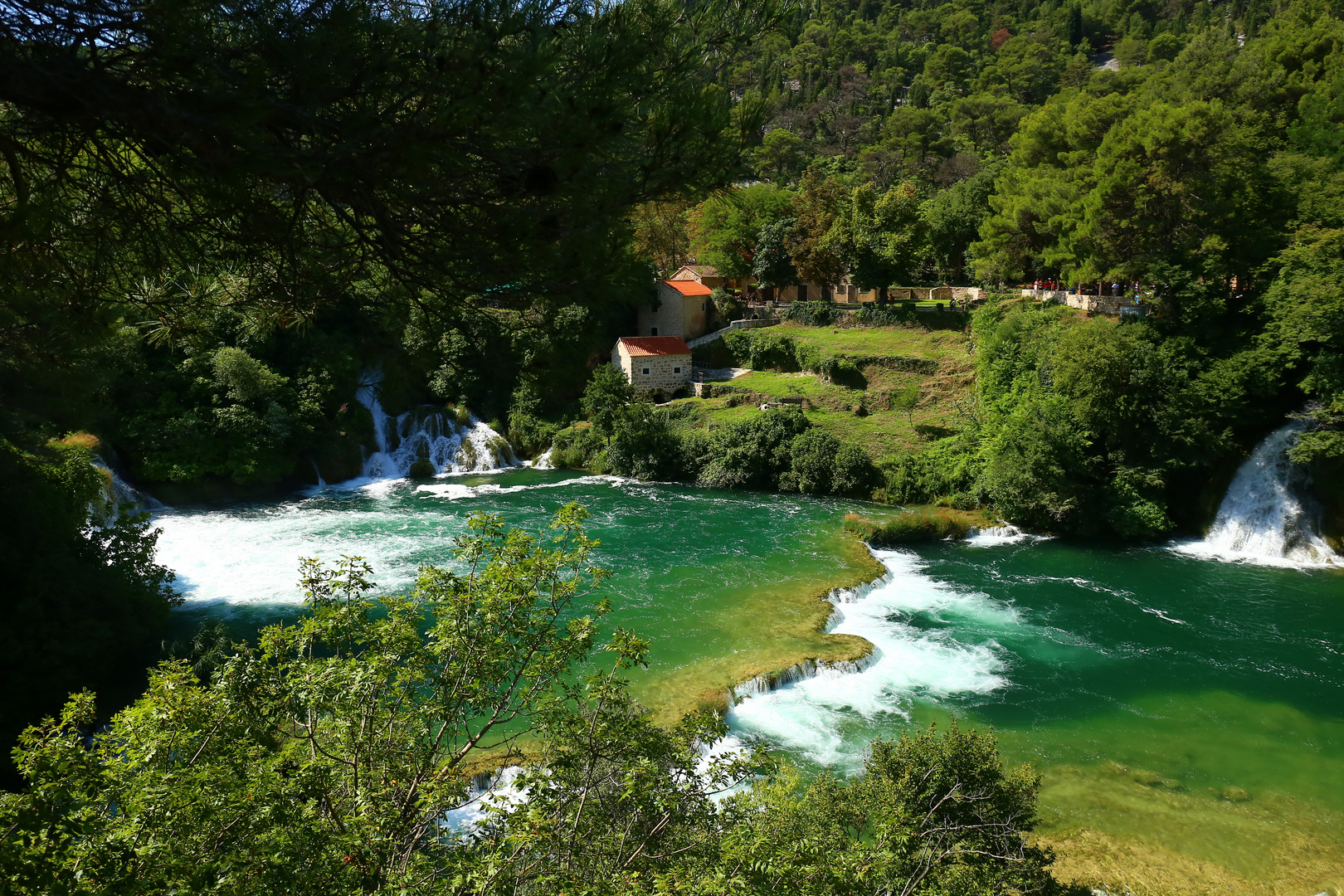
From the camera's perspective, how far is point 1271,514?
20828 millimetres

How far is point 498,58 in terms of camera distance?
13.5 ft

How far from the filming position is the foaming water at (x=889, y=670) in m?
12.6

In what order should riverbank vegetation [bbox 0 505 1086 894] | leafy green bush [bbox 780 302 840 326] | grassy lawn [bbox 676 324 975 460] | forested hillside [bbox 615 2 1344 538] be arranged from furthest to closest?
leafy green bush [bbox 780 302 840 326] → grassy lawn [bbox 676 324 975 460] → forested hillside [bbox 615 2 1344 538] → riverbank vegetation [bbox 0 505 1086 894]

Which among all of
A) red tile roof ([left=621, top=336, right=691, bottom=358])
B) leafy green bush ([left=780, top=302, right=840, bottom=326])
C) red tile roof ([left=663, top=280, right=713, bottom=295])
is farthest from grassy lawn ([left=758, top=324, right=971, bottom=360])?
red tile roof ([left=663, top=280, right=713, bottom=295])

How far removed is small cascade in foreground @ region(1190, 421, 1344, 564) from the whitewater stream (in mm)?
54

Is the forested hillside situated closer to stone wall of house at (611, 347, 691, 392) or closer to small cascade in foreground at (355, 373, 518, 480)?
stone wall of house at (611, 347, 691, 392)

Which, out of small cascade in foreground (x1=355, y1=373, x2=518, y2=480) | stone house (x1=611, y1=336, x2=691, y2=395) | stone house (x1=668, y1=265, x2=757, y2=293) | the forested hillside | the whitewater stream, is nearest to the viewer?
the whitewater stream

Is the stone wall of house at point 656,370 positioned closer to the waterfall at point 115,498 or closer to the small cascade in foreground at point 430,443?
the small cascade in foreground at point 430,443

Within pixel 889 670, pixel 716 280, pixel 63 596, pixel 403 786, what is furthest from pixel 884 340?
pixel 403 786

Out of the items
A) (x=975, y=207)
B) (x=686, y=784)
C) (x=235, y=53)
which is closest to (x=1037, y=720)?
(x=686, y=784)

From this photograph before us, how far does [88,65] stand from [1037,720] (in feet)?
46.4

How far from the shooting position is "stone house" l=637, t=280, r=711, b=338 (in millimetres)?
38594

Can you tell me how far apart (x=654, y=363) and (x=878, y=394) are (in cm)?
933

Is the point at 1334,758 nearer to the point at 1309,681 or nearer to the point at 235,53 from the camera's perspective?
the point at 1309,681
